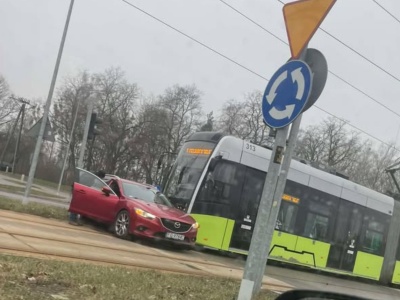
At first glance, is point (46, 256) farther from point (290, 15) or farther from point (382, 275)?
point (382, 275)

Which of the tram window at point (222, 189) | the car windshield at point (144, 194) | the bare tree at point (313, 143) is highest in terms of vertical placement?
the bare tree at point (313, 143)

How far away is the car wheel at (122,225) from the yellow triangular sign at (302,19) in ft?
25.4

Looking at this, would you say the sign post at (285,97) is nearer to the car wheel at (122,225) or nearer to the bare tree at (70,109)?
the car wheel at (122,225)

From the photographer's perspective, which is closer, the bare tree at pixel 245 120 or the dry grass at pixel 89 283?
the dry grass at pixel 89 283

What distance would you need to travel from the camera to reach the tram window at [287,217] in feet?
50.4

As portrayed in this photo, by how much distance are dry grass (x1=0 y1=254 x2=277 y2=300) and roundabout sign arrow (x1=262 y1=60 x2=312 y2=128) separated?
101 inches

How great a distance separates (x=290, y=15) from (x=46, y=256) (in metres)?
4.95

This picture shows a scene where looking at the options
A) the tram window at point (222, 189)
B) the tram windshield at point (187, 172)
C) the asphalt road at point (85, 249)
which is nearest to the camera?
the asphalt road at point (85, 249)

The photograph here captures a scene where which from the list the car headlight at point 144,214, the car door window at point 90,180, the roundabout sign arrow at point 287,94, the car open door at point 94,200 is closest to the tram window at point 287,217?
the car headlight at point 144,214

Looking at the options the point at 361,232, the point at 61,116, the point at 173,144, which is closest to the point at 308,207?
the point at 361,232

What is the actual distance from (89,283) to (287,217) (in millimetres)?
10377

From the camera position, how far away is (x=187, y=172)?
1442 cm

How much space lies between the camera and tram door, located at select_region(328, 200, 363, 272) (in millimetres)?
17078

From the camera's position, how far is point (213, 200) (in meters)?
13.9
